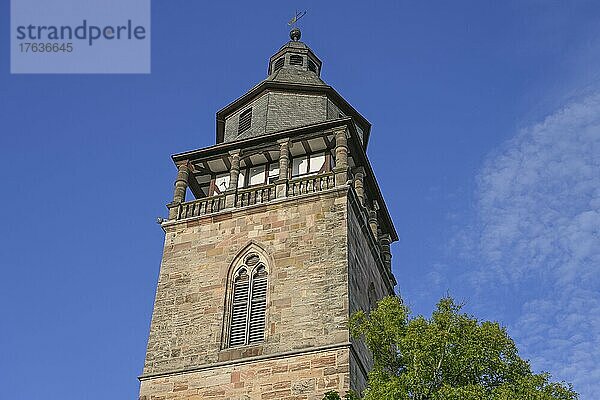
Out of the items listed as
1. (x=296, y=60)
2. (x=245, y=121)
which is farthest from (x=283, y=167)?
(x=296, y=60)

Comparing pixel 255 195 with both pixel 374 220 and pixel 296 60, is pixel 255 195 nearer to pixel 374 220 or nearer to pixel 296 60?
pixel 374 220

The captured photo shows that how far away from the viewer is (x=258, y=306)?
73.8 ft

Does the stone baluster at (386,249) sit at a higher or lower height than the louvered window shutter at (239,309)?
higher

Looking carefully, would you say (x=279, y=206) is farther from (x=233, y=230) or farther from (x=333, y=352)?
(x=333, y=352)

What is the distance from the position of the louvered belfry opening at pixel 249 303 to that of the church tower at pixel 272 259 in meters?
0.03

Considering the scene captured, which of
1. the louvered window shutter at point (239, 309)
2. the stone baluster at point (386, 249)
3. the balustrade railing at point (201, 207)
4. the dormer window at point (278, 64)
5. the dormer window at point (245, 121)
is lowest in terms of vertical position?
the louvered window shutter at point (239, 309)

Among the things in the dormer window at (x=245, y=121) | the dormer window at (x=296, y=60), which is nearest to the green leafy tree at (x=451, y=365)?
the dormer window at (x=245, y=121)

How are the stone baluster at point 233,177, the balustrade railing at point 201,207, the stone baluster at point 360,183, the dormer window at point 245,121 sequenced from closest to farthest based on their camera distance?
the stone baluster at point 233,177 → the balustrade railing at point 201,207 → the stone baluster at point 360,183 → the dormer window at point 245,121

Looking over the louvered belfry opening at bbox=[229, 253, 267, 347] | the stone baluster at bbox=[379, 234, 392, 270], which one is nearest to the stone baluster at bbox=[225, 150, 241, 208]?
the louvered belfry opening at bbox=[229, 253, 267, 347]

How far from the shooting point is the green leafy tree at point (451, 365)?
45.4 ft

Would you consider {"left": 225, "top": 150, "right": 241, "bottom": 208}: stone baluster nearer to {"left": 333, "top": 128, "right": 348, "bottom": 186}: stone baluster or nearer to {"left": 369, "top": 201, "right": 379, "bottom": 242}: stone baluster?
{"left": 333, "top": 128, "right": 348, "bottom": 186}: stone baluster

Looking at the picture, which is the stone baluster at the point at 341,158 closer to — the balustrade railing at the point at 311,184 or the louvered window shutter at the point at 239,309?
the balustrade railing at the point at 311,184

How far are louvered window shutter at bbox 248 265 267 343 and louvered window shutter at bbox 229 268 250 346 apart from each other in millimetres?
169

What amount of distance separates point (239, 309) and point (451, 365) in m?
9.36
